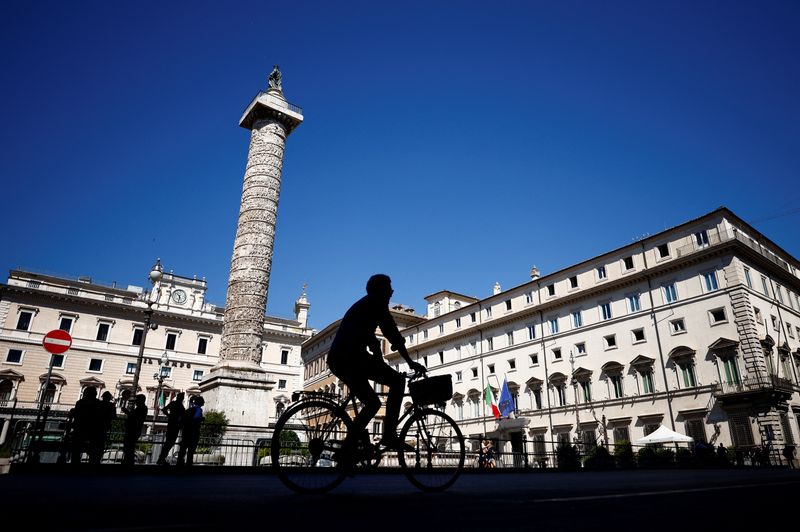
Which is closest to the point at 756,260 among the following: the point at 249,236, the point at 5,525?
the point at 249,236

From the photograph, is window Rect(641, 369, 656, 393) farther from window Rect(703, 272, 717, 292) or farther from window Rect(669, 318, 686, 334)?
window Rect(703, 272, 717, 292)

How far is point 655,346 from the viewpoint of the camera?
30969mm

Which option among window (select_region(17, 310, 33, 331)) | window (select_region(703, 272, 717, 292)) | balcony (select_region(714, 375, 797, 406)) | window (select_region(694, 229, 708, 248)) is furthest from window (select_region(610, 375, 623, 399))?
window (select_region(17, 310, 33, 331))

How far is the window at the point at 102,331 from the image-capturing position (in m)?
46.6

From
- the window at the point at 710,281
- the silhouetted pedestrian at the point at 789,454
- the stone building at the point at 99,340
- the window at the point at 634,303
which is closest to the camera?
the silhouetted pedestrian at the point at 789,454

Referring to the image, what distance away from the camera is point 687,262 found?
100 ft

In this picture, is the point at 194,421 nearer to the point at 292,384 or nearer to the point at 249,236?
the point at 249,236

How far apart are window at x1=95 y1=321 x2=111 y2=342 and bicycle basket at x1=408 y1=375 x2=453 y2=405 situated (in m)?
50.8

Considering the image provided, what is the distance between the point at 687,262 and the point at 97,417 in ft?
103

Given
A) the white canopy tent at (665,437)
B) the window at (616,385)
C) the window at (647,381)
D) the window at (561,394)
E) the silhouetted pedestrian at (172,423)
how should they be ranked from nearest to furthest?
the silhouetted pedestrian at (172,423)
the white canopy tent at (665,437)
the window at (647,381)
the window at (616,385)
the window at (561,394)

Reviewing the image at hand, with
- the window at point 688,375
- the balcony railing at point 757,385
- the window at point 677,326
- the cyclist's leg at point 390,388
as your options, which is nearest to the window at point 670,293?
the window at point 677,326

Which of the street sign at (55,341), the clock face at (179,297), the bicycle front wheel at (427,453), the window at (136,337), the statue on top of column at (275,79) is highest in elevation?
the statue on top of column at (275,79)

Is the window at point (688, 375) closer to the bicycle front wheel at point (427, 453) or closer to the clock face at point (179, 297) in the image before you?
the bicycle front wheel at point (427, 453)

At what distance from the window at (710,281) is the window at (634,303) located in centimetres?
415
